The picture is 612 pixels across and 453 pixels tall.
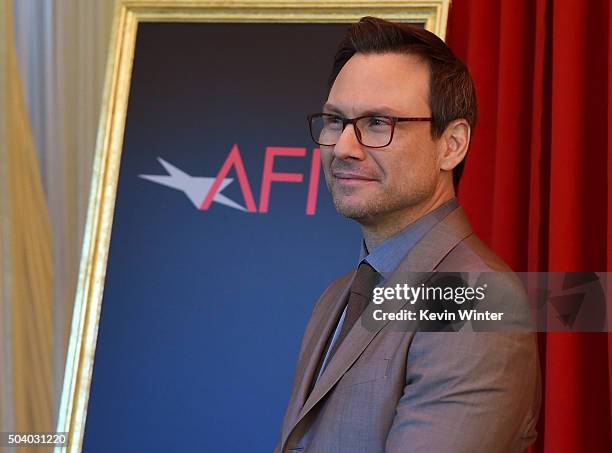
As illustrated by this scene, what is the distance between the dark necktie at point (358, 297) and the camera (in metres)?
1.51

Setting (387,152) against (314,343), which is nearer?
→ (387,152)

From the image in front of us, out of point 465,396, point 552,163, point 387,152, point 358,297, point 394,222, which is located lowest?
point 465,396

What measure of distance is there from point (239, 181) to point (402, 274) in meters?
1.07

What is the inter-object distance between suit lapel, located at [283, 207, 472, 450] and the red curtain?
754mm

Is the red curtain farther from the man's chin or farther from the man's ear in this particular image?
the man's chin

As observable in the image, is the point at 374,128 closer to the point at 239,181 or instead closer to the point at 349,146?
the point at 349,146

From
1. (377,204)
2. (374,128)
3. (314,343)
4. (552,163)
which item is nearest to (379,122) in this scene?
(374,128)

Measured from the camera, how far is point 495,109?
238cm

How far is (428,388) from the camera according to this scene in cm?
127

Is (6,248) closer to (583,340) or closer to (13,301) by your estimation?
(13,301)

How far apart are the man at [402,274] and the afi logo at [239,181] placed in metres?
0.71

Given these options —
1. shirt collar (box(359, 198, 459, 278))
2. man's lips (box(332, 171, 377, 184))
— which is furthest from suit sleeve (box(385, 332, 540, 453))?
man's lips (box(332, 171, 377, 184))

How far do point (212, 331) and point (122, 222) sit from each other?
397 millimetres

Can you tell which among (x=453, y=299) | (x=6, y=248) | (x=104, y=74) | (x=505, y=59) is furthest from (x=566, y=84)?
(x=6, y=248)
